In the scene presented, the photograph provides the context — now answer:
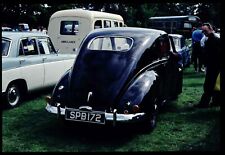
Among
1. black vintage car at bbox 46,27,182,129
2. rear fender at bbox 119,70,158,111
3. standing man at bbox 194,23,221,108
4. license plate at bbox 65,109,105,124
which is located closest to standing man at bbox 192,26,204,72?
standing man at bbox 194,23,221,108

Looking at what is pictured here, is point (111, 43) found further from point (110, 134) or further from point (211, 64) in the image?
point (211, 64)

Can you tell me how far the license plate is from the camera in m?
5.20

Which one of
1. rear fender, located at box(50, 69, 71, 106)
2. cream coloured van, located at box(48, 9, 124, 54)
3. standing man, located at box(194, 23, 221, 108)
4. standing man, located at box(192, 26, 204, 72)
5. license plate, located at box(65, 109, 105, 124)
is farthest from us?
cream coloured van, located at box(48, 9, 124, 54)

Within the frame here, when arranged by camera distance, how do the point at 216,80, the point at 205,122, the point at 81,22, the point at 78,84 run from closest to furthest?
the point at 78,84 < the point at 205,122 < the point at 216,80 < the point at 81,22

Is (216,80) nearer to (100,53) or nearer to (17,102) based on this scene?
(100,53)

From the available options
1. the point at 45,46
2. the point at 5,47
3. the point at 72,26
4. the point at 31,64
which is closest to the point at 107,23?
the point at 72,26

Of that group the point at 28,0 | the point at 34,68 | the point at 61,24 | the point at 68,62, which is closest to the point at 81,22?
the point at 61,24

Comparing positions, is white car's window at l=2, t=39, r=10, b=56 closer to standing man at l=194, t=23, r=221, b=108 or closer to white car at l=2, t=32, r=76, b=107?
white car at l=2, t=32, r=76, b=107

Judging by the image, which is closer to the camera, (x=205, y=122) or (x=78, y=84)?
(x=78, y=84)

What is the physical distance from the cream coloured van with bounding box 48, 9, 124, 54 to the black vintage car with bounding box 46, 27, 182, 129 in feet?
22.4

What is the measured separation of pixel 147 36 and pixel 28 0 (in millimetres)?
2193

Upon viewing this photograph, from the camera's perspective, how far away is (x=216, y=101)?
24.9 feet

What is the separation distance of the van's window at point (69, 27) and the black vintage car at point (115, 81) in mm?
7035

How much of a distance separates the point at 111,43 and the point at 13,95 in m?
2.60
